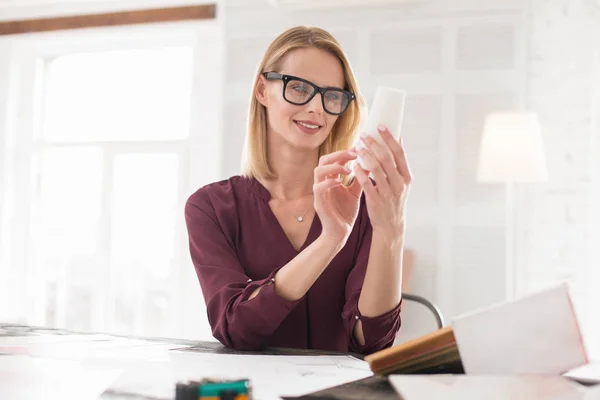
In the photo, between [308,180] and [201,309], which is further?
[201,309]

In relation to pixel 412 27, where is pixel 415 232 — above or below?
below

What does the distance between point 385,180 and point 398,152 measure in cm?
5

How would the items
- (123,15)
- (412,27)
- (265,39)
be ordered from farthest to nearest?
(123,15), (265,39), (412,27)

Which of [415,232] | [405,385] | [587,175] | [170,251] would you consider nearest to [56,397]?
[405,385]

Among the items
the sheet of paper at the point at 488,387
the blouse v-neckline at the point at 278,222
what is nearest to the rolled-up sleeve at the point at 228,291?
the blouse v-neckline at the point at 278,222

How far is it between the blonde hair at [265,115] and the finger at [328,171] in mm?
326

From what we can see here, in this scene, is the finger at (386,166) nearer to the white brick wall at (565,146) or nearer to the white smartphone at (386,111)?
the white smartphone at (386,111)

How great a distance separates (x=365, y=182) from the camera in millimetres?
1123

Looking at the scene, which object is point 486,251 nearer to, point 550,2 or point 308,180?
point 550,2

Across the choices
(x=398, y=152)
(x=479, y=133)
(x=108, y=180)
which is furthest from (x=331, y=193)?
(x=108, y=180)

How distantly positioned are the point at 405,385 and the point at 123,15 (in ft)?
13.1

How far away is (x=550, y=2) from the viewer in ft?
10.6

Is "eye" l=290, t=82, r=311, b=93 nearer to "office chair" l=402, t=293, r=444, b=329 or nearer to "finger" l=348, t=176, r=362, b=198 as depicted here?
"finger" l=348, t=176, r=362, b=198

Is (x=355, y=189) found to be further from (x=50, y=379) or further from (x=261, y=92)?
(x=50, y=379)
